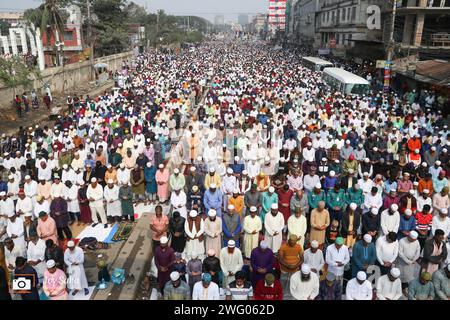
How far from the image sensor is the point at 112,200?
770 cm

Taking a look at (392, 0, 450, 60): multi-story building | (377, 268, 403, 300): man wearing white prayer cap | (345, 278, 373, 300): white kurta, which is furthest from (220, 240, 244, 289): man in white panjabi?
(392, 0, 450, 60): multi-story building

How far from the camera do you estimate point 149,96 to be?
1820cm

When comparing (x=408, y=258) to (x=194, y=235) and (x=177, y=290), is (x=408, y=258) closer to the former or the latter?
(x=194, y=235)

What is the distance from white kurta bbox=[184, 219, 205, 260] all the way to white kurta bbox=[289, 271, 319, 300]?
5.96ft

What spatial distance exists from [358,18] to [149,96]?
22759 millimetres

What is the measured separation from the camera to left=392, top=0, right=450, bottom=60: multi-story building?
24172 mm

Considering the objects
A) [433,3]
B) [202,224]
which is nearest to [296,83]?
[433,3]

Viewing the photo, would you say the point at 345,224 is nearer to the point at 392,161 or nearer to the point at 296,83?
the point at 392,161

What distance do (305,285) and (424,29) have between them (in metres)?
26.8

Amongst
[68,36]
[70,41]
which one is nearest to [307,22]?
[70,41]

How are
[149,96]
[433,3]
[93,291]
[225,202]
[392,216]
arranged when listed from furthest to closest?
[433,3], [149,96], [225,202], [392,216], [93,291]

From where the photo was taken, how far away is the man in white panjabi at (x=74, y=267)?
18.2 ft

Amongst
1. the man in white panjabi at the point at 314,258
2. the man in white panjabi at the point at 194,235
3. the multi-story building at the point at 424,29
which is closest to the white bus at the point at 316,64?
the multi-story building at the point at 424,29

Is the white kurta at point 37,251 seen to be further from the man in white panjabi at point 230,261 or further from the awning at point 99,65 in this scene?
the awning at point 99,65
